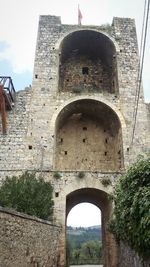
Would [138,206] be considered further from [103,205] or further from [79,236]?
[79,236]

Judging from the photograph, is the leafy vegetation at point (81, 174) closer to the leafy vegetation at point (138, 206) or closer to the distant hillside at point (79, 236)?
the leafy vegetation at point (138, 206)

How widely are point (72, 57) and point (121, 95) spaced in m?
5.93

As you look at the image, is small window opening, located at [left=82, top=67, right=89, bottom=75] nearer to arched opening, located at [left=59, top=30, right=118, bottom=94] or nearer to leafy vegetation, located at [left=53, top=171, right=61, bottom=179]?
arched opening, located at [left=59, top=30, right=118, bottom=94]

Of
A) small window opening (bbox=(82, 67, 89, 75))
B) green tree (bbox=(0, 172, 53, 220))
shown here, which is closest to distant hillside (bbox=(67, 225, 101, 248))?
small window opening (bbox=(82, 67, 89, 75))

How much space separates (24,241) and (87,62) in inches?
594

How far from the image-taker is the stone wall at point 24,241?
516 cm

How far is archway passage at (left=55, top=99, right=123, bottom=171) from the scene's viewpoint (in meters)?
15.2

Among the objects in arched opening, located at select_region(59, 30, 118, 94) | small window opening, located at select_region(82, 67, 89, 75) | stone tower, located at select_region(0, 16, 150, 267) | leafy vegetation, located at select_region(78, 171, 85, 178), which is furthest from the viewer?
small window opening, located at select_region(82, 67, 89, 75)

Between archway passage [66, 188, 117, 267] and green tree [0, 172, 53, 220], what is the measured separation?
1.90 m

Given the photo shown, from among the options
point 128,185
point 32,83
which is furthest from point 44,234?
point 32,83

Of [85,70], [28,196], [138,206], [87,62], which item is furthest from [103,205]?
[87,62]

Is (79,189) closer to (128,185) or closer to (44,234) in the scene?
(44,234)

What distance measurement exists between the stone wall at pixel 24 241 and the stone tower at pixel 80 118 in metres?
2.72

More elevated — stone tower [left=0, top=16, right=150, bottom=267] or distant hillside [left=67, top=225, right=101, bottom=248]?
stone tower [left=0, top=16, right=150, bottom=267]
